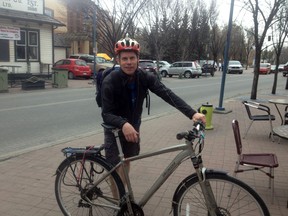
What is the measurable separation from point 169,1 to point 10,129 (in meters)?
27.9

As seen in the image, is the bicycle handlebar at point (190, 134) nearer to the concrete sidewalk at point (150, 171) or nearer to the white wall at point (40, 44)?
the concrete sidewalk at point (150, 171)

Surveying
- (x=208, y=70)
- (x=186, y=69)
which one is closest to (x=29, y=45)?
(x=186, y=69)

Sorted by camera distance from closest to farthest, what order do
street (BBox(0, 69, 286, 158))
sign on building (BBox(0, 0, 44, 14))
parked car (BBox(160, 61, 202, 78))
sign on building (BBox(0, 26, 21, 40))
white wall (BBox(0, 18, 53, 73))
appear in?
street (BBox(0, 69, 286, 158)), sign on building (BBox(0, 26, 21, 40)), sign on building (BBox(0, 0, 44, 14)), white wall (BBox(0, 18, 53, 73)), parked car (BBox(160, 61, 202, 78))

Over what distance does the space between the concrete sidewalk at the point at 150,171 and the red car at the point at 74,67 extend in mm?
18082

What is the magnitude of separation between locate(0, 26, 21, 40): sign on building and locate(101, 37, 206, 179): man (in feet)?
65.1

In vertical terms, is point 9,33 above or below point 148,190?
above

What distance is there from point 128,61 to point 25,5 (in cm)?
2229

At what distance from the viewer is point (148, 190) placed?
308 cm

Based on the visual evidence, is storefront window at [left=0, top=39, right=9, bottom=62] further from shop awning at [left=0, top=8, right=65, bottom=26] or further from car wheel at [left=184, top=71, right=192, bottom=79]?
car wheel at [left=184, top=71, right=192, bottom=79]

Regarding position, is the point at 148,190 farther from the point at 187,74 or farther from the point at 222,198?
the point at 187,74

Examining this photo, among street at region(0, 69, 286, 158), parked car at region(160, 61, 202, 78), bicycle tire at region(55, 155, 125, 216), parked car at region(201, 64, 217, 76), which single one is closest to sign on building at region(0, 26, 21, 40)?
street at region(0, 69, 286, 158)

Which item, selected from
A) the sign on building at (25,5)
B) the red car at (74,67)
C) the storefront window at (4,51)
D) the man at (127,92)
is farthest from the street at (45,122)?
the red car at (74,67)

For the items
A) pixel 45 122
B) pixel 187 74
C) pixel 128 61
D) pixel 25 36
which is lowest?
pixel 45 122

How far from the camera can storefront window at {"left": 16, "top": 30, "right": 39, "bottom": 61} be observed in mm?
23469
